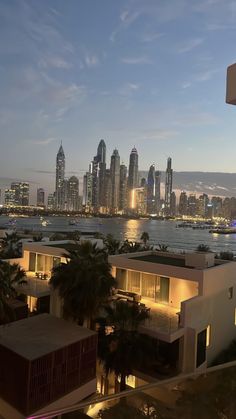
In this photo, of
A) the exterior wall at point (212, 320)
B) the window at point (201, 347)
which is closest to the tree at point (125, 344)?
the exterior wall at point (212, 320)

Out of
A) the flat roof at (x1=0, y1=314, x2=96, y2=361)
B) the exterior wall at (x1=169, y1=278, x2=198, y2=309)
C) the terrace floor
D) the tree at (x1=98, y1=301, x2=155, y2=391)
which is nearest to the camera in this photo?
the flat roof at (x1=0, y1=314, x2=96, y2=361)

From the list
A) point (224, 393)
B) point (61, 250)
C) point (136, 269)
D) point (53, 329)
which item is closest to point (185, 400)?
point (224, 393)

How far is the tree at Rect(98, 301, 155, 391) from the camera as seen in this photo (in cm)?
1150

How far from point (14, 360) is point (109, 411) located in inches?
335

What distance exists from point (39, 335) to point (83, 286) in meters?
2.20

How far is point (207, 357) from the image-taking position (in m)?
13.8

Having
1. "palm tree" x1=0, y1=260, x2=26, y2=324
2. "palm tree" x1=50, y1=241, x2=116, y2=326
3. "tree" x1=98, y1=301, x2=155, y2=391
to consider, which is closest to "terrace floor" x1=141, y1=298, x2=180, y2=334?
"tree" x1=98, y1=301, x2=155, y2=391

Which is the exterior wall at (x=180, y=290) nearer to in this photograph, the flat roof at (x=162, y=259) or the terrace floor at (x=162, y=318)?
the terrace floor at (x=162, y=318)

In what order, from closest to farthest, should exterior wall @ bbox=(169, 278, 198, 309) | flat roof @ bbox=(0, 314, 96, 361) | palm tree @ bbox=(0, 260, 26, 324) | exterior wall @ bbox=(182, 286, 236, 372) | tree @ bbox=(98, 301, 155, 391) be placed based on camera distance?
1. flat roof @ bbox=(0, 314, 96, 361)
2. tree @ bbox=(98, 301, 155, 391)
3. palm tree @ bbox=(0, 260, 26, 324)
4. exterior wall @ bbox=(182, 286, 236, 372)
5. exterior wall @ bbox=(169, 278, 198, 309)

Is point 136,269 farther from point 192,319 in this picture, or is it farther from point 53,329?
point 53,329

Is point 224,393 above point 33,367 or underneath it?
above

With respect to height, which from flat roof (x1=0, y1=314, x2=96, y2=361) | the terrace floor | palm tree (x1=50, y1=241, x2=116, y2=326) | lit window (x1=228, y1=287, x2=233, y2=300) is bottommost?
flat roof (x1=0, y1=314, x2=96, y2=361)

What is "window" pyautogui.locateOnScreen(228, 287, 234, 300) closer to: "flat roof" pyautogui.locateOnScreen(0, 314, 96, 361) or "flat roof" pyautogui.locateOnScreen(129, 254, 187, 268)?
"flat roof" pyautogui.locateOnScreen(129, 254, 187, 268)

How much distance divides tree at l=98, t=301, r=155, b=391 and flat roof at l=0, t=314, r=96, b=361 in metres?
0.82
